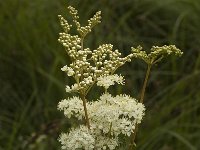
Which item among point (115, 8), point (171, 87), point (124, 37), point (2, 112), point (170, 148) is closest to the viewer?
point (170, 148)

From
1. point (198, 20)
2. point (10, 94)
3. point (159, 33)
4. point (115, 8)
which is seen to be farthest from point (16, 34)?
point (198, 20)

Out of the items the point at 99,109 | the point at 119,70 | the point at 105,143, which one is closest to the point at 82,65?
the point at 99,109

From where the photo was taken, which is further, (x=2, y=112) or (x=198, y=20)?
(x=198, y=20)

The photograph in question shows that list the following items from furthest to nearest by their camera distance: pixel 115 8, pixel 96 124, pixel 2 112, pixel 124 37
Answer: pixel 115 8 < pixel 124 37 < pixel 2 112 < pixel 96 124

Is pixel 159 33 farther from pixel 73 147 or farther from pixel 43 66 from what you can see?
pixel 73 147

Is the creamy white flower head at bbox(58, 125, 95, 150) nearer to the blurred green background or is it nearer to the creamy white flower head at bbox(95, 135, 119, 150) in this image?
the creamy white flower head at bbox(95, 135, 119, 150)

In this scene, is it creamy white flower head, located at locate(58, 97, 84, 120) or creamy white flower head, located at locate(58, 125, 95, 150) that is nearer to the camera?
creamy white flower head, located at locate(58, 125, 95, 150)

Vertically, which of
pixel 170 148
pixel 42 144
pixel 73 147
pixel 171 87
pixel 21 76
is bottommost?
pixel 73 147

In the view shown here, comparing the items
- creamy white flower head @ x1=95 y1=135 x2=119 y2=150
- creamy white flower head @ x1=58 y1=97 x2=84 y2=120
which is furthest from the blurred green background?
creamy white flower head @ x1=95 y1=135 x2=119 y2=150
